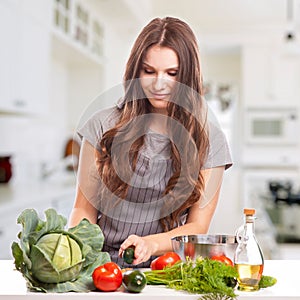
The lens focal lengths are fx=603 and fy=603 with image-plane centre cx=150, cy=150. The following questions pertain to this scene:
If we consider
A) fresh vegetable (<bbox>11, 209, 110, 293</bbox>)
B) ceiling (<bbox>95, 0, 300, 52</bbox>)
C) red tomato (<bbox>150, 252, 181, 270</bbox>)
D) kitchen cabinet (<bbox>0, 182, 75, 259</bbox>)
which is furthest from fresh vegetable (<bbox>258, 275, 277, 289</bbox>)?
ceiling (<bbox>95, 0, 300, 52</bbox>)

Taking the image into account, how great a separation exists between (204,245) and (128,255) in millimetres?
153

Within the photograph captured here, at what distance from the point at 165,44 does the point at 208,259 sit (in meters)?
0.44

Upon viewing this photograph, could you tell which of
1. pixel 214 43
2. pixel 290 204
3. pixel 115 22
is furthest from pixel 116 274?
pixel 214 43

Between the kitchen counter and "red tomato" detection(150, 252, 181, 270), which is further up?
"red tomato" detection(150, 252, 181, 270)

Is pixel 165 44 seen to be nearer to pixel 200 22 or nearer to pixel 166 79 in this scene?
pixel 166 79

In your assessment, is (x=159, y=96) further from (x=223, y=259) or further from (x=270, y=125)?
(x=270, y=125)

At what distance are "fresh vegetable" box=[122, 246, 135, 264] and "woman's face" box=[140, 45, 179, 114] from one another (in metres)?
0.32

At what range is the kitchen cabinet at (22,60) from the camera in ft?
11.0

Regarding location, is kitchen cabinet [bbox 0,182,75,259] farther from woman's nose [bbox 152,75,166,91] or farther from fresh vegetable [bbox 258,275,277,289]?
fresh vegetable [bbox 258,275,277,289]

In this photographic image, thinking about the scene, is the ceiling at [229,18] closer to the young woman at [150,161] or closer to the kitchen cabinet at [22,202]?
the kitchen cabinet at [22,202]

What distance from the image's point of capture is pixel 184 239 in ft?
3.90

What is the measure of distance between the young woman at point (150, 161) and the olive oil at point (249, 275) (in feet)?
0.64

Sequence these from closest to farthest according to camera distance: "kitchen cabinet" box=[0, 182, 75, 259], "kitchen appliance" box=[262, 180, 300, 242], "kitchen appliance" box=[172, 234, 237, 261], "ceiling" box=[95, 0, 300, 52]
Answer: "kitchen appliance" box=[172, 234, 237, 261] → "kitchen appliance" box=[262, 180, 300, 242] → "kitchen cabinet" box=[0, 182, 75, 259] → "ceiling" box=[95, 0, 300, 52]

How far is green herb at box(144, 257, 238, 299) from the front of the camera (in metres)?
1.04
